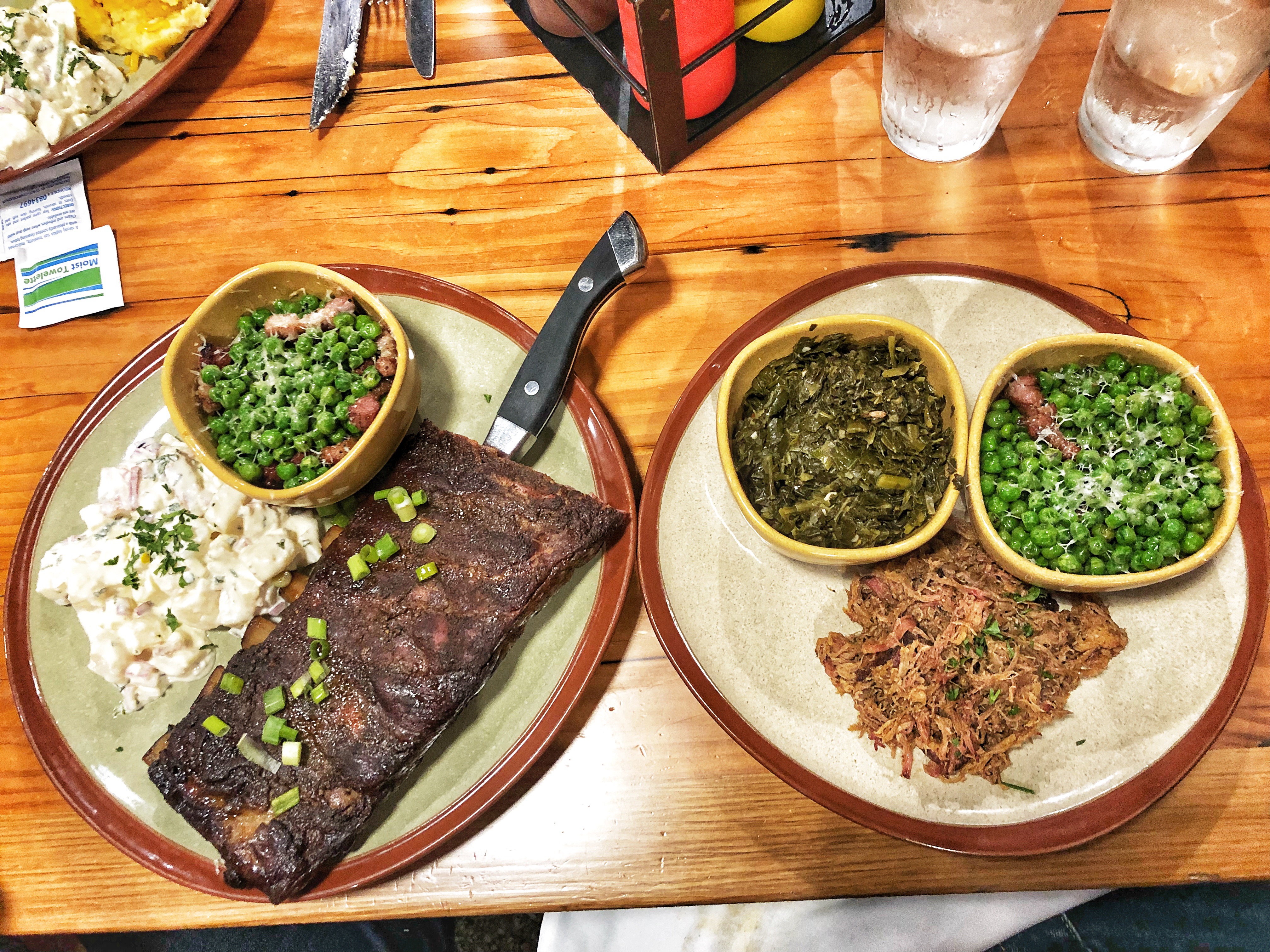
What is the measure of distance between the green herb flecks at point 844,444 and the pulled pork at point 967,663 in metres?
0.28

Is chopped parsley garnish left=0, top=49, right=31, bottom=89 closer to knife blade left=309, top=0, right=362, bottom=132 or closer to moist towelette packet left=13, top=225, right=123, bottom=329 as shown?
moist towelette packet left=13, top=225, right=123, bottom=329

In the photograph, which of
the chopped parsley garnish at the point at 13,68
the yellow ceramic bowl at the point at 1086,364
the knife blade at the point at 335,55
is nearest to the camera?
the yellow ceramic bowl at the point at 1086,364

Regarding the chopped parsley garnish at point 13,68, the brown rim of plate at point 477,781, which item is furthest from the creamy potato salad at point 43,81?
the brown rim of plate at point 477,781

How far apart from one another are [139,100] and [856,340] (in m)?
2.80

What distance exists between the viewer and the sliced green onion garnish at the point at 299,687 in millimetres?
2211

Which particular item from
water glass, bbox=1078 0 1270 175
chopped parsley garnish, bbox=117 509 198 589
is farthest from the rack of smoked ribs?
chopped parsley garnish, bbox=117 509 198 589

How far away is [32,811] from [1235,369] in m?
4.16

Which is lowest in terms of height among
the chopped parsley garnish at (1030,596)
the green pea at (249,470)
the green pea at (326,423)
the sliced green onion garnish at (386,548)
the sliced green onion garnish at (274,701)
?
the chopped parsley garnish at (1030,596)

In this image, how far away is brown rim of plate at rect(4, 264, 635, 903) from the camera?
2.22 metres

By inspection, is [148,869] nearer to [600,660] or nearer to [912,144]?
[600,660]

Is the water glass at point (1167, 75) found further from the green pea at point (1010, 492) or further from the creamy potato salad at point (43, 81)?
the creamy potato salad at point (43, 81)

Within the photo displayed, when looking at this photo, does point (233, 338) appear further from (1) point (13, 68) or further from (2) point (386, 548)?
(1) point (13, 68)

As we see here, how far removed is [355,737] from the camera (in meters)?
2.17

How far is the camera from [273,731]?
7.10 feet
